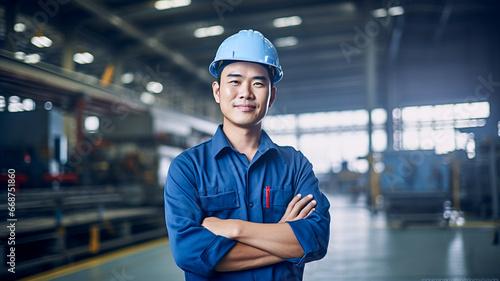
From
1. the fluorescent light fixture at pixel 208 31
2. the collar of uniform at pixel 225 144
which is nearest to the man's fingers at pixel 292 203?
the collar of uniform at pixel 225 144

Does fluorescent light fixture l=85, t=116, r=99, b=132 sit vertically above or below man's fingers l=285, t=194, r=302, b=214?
above

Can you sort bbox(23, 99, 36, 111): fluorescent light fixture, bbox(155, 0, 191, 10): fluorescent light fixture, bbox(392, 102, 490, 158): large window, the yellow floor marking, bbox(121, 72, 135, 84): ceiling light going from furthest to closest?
bbox(121, 72, 135, 84): ceiling light → bbox(392, 102, 490, 158): large window → bbox(155, 0, 191, 10): fluorescent light fixture → bbox(23, 99, 36, 111): fluorescent light fixture → the yellow floor marking

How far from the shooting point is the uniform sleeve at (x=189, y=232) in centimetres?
127

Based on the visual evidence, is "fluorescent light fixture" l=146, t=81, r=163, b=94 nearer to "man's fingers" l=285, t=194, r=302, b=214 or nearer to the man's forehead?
the man's forehead

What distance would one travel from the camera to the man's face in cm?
137

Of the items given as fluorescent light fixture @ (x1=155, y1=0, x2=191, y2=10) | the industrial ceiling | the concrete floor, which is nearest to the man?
the concrete floor

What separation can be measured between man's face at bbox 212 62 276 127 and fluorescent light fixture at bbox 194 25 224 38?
8.86 metres

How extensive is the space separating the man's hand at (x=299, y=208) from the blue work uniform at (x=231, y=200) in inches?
1.1

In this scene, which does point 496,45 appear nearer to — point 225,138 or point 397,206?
point 397,206

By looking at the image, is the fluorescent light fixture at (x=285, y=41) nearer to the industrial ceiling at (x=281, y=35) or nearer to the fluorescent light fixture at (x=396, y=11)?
the industrial ceiling at (x=281, y=35)

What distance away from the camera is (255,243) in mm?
1294

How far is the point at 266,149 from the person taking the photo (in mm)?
1465

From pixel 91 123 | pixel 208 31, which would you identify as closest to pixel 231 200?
pixel 91 123

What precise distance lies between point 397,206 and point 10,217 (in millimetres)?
6784
